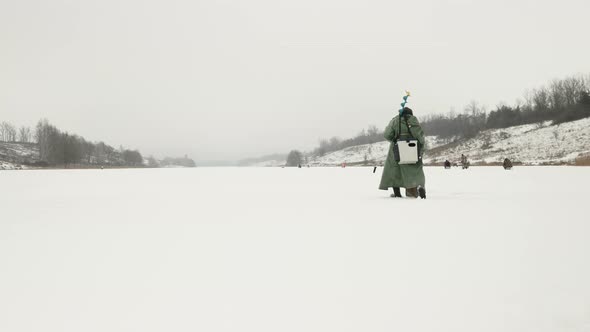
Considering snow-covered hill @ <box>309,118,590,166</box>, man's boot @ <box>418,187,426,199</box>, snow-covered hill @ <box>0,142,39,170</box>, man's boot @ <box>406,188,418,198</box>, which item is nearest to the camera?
man's boot @ <box>418,187,426,199</box>

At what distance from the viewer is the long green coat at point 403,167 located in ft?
26.7

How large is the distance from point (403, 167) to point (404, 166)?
32 mm

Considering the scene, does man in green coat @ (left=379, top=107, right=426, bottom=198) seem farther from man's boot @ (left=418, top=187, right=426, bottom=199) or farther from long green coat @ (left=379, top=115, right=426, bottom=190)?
man's boot @ (left=418, top=187, right=426, bottom=199)

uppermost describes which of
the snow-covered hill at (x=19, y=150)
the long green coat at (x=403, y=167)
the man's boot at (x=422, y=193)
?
the snow-covered hill at (x=19, y=150)

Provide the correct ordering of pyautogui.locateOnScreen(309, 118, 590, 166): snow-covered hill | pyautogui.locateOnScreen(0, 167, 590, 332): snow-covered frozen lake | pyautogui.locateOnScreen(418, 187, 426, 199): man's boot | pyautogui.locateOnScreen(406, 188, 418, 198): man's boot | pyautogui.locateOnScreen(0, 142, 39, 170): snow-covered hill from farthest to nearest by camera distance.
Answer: pyautogui.locateOnScreen(0, 142, 39, 170): snow-covered hill
pyautogui.locateOnScreen(309, 118, 590, 166): snow-covered hill
pyautogui.locateOnScreen(406, 188, 418, 198): man's boot
pyautogui.locateOnScreen(418, 187, 426, 199): man's boot
pyautogui.locateOnScreen(0, 167, 590, 332): snow-covered frozen lake

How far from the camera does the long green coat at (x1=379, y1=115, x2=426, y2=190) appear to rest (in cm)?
815

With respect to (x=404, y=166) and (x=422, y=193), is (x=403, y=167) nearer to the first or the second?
(x=404, y=166)

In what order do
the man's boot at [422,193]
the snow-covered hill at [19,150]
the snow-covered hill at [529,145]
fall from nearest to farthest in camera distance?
the man's boot at [422,193] → the snow-covered hill at [529,145] → the snow-covered hill at [19,150]

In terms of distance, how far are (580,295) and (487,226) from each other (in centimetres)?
220

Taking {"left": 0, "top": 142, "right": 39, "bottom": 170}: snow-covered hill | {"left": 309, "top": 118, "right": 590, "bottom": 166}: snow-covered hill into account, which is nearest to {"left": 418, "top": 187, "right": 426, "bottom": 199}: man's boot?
{"left": 309, "top": 118, "right": 590, "bottom": 166}: snow-covered hill

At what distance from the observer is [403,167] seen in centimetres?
838

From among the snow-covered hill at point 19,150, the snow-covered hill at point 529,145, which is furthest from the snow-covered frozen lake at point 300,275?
the snow-covered hill at point 19,150

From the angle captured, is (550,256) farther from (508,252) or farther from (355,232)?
(355,232)

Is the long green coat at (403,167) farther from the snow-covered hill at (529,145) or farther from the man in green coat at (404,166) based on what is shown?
the snow-covered hill at (529,145)
